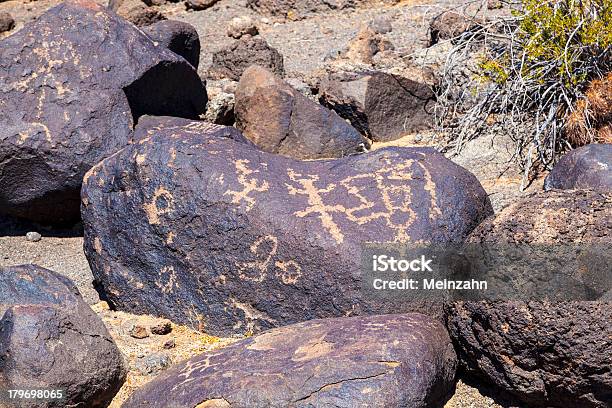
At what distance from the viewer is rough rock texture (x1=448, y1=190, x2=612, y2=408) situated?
3.47 metres

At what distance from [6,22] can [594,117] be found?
6.78m

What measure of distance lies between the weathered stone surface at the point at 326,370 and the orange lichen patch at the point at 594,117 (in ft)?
8.55

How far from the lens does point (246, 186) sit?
171 inches

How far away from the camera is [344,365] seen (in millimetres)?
3516

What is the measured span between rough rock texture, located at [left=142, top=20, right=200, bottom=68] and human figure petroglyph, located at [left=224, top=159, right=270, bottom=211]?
311cm

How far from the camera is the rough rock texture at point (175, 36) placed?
733 centimetres

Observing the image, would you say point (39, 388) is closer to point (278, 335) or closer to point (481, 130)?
point (278, 335)

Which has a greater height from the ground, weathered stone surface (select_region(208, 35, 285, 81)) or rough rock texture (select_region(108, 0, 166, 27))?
weathered stone surface (select_region(208, 35, 285, 81))

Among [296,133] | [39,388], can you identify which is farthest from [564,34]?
[39,388]

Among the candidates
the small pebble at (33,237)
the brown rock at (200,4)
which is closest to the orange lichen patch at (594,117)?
the small pebble at (33,237)

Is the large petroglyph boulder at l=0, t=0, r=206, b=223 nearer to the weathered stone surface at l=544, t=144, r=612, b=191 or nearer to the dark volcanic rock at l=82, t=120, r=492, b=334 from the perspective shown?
the dark volcanic rock at l=82, t=120, r=492, b=334

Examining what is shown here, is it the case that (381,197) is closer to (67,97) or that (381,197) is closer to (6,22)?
(67,97)

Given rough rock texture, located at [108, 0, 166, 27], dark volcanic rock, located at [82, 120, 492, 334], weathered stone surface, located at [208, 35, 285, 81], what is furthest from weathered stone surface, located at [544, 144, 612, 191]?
rough rock texture, located at [108, 0, 166, 27]

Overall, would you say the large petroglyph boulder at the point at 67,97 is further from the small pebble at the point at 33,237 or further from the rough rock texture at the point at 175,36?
the rough rock texture at the point at 175,36
